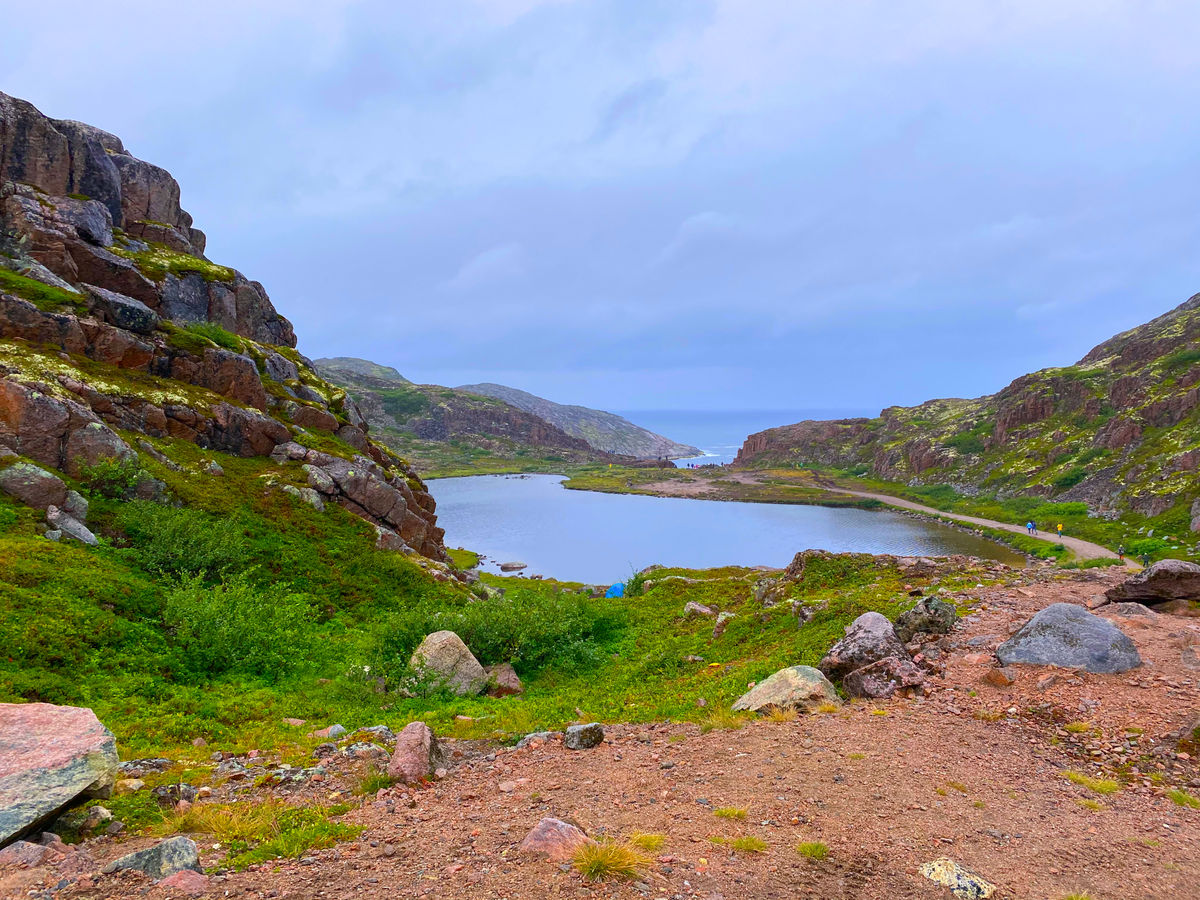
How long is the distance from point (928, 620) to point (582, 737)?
12.5m

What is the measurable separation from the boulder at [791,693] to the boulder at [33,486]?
92.9 ft

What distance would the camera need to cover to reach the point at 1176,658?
47.0 feet

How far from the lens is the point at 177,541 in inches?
947

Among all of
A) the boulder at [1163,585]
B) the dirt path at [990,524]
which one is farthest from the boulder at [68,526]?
the dirt path at [990,524]

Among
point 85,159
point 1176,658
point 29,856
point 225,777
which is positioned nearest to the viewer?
point 29,856

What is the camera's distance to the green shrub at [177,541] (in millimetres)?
23406

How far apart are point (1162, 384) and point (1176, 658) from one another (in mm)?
151321

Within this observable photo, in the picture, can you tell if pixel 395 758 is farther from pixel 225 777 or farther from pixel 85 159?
pixel 85 159

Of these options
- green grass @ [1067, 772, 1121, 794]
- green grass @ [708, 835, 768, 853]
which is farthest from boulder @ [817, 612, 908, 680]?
green grass @ [708, 835, 768, 853]

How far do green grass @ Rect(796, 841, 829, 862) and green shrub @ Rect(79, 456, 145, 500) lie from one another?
31.2 m

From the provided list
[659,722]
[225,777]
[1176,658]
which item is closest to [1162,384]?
[1176,658]

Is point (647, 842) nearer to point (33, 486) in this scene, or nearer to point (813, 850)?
point (813, 850)

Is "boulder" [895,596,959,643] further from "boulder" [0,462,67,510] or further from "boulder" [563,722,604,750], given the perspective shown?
"boulder" [0,462,67,510]

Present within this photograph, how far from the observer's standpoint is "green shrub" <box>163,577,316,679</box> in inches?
720
